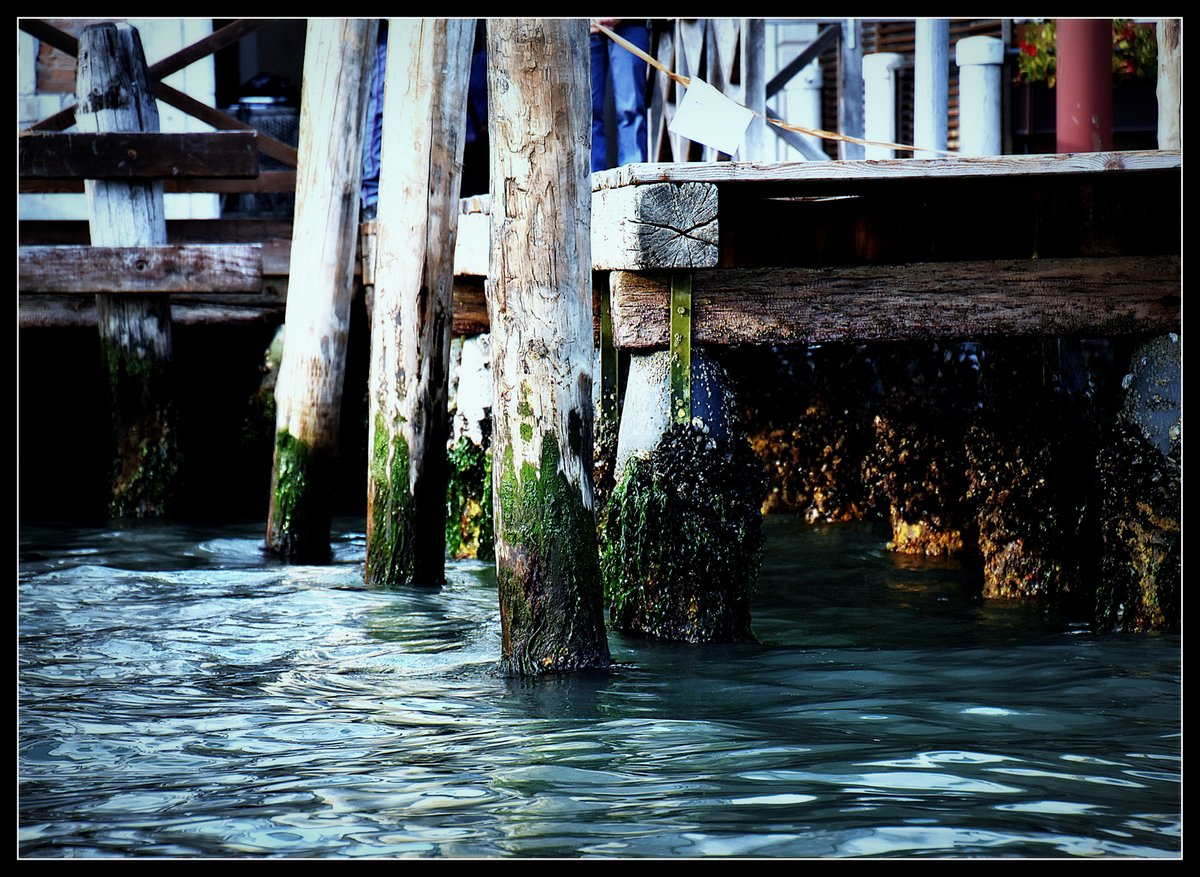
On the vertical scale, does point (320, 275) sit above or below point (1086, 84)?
below

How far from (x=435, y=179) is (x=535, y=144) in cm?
185

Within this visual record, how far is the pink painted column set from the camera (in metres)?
6.79

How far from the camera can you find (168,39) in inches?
449

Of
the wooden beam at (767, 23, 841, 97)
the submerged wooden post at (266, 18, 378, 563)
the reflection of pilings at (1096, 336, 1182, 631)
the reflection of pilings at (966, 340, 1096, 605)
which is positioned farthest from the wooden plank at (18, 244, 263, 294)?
the wooden beam at (767, 23, 841, 97)

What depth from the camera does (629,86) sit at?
9.34 metres

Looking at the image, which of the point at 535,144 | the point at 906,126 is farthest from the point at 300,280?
the point at 906,126

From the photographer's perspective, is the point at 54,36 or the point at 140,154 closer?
the point at 140,154

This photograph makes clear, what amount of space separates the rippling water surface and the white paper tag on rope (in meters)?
1.77

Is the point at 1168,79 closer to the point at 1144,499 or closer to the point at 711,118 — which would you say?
the point at 1144,499

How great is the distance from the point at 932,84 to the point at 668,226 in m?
4.63

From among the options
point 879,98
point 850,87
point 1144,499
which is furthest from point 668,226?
point 879,98

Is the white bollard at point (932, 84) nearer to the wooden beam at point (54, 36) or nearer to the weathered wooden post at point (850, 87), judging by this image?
the weathered wooden post at point (850, 87)

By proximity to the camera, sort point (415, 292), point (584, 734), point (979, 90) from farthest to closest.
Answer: point (979, 90) < point (415, 292) < point (584, 734)
